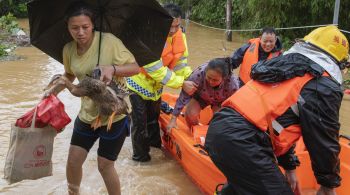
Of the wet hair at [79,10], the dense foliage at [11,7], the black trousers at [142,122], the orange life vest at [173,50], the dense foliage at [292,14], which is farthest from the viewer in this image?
the dense foliage at [11,7]

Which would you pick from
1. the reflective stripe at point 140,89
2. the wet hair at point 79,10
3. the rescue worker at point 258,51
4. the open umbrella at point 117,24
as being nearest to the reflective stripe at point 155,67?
the reflective stripe at point 140,89

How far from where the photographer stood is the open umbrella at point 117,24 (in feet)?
9.39

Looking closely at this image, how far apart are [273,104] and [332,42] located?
0.48m

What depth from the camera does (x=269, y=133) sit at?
2.31 metres

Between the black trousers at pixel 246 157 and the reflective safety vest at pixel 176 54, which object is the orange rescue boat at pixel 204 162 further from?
the black trousers at pixel 246 157

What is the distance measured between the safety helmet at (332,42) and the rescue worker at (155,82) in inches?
A: 72.1

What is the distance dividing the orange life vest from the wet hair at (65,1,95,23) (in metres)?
1.41

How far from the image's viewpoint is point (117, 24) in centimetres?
301

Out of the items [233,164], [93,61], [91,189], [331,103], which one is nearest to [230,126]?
[233,164]

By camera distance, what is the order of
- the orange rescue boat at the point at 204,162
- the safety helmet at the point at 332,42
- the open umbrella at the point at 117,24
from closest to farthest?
1. the safety helmet at the point at 332,42
2. the open umbrella at the point at 117,24
3. the orange rescue boat at the point at 204,162

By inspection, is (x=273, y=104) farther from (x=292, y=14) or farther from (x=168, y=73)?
(x=292, y=14)

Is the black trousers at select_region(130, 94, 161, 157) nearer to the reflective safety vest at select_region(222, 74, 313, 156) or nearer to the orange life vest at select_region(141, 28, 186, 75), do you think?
the orange life vest at select_region(141, 28, 186, 75)

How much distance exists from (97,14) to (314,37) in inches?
57.4

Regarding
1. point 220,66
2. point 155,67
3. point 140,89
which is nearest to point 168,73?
point 155,67
